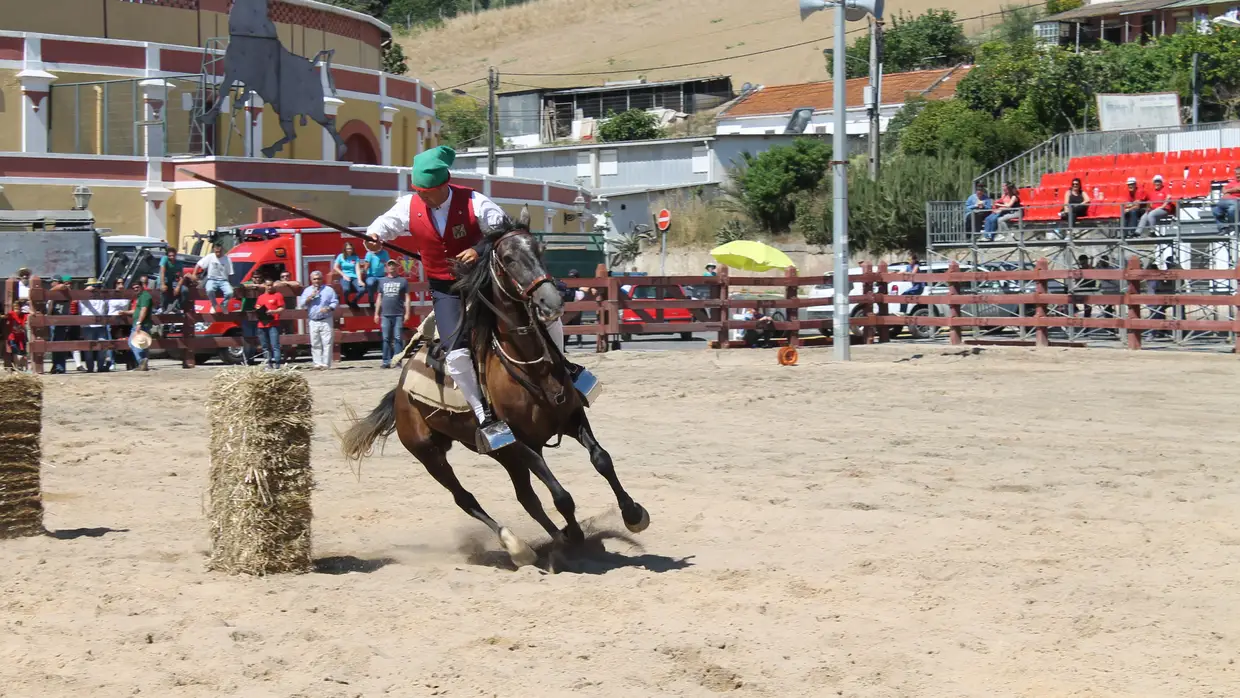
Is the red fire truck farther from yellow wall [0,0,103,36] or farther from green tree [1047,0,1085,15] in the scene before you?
green tree [1047,0,1085,15]

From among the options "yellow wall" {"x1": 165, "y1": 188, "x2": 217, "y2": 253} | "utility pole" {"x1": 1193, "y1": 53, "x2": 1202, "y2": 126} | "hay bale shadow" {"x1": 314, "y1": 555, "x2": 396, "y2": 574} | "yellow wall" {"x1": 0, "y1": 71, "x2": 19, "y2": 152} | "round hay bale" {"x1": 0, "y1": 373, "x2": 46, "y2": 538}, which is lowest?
"hay bale shadow" {"x1": 314, "y1": 555, "x2": 396, "y2": 574}

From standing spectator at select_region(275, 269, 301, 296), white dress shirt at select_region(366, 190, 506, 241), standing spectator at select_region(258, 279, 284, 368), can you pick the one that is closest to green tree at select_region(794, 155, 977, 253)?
standing spectator at select_region(275, 269, 301, 296)

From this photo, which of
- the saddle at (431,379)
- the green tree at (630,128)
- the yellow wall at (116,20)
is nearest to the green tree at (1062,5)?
the green tree at (630,128)

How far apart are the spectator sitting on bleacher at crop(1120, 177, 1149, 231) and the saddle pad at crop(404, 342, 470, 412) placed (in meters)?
18.7

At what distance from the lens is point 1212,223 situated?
79.3ft

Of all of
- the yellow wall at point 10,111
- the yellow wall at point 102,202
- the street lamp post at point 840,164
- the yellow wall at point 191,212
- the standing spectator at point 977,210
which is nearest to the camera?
the street lamp post at point 840,164

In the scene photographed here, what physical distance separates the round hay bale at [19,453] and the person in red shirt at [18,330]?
1340 cm

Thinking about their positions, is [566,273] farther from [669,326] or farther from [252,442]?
[252,442]

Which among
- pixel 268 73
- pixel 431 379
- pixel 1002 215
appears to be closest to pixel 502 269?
pixel 431 379

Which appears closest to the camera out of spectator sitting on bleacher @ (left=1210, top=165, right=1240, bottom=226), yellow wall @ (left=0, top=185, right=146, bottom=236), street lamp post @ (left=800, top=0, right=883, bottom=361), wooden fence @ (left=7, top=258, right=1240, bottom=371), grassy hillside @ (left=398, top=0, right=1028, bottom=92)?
wooden fence @ (left=7, top=258, right=1240, bottom=371)

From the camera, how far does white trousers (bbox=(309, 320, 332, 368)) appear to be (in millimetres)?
22016

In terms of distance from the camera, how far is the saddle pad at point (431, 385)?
845cm

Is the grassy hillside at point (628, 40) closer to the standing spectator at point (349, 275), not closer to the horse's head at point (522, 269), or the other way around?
the standing spectator at point (349, 275)

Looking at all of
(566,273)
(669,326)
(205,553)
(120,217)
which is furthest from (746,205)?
(205,553)
